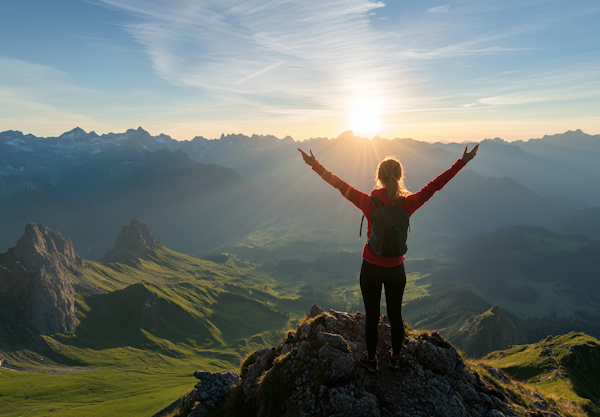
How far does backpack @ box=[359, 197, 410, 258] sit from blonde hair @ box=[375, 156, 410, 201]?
0.47 m

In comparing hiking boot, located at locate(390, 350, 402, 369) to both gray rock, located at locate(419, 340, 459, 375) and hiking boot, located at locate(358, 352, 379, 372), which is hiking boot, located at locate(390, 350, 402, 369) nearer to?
hiking boot, located at locate(358, 352, 379, 372)

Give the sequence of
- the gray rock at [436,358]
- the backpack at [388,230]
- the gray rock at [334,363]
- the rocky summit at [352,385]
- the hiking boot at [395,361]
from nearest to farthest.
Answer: the backpack at [388,230] → the rocky summit at [352,385] → the gray rock at [334,363] → the hiking boot at [395,361] → the gray rock at [436,358]

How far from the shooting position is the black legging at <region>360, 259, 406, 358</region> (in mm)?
10016

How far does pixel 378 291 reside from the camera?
34.5ft

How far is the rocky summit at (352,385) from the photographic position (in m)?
11.0

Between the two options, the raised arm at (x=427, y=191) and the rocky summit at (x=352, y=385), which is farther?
the rocky summit at (x=352, y=385)

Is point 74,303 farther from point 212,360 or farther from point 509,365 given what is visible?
point 509,365

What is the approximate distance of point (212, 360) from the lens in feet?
591

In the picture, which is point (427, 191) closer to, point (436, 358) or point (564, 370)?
point (436, 358)

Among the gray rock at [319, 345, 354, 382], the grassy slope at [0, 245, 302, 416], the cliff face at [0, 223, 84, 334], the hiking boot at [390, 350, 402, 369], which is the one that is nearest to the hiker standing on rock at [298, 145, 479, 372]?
the hiking boot at [390, 350, 402, 369]

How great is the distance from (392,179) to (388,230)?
5.69 ft

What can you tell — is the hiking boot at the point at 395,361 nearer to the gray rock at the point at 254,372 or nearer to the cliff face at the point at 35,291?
the gray rock at the point at 254,372

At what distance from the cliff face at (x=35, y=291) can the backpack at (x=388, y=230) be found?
8479 inches

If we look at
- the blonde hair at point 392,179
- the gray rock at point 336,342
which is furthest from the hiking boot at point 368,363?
the blonde hair at point 392,179
